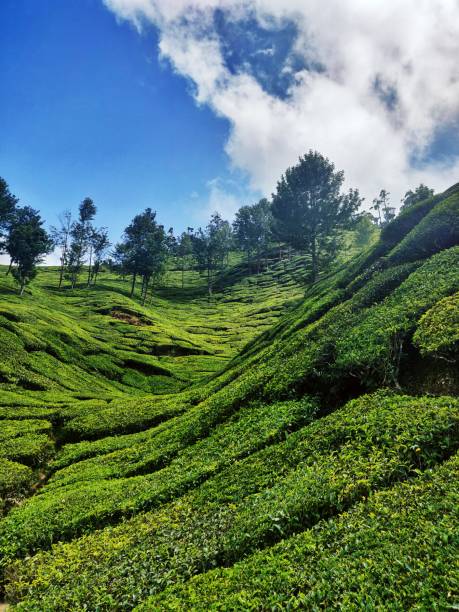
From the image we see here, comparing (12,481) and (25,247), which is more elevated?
(25,247)

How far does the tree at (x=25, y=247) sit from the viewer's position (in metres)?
89.1

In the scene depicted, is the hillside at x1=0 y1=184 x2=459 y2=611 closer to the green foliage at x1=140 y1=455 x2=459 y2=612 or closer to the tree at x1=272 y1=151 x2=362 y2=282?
the green foliage at x1=140 y1=455 x2=459 y2=612

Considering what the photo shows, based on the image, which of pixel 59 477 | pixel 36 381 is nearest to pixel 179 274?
pixel 36 381

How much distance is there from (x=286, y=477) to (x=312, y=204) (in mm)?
55212

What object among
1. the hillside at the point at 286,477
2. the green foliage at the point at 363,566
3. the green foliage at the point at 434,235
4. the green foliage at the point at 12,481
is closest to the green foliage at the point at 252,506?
the hillside at the point at 286,477

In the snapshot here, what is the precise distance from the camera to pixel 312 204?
200 ft

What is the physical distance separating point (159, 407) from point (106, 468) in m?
10.7

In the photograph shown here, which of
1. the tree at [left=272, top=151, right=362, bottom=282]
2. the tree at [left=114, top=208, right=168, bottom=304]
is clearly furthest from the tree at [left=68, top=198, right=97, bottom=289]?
the tree at [left=272, top=151, right=362, bottom=282]

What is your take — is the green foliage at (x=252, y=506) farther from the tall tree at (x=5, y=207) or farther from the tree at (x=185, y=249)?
the tree at (x=185, y=249)

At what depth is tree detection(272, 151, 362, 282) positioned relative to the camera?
60.3 metres

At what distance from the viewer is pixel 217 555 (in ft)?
32.7

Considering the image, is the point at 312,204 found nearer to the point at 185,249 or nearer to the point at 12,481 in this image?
the point at 12,481

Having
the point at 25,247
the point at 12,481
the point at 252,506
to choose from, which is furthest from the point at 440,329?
the point at 25,247

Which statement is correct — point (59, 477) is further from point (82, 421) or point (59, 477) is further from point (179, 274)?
point (179, 274)
